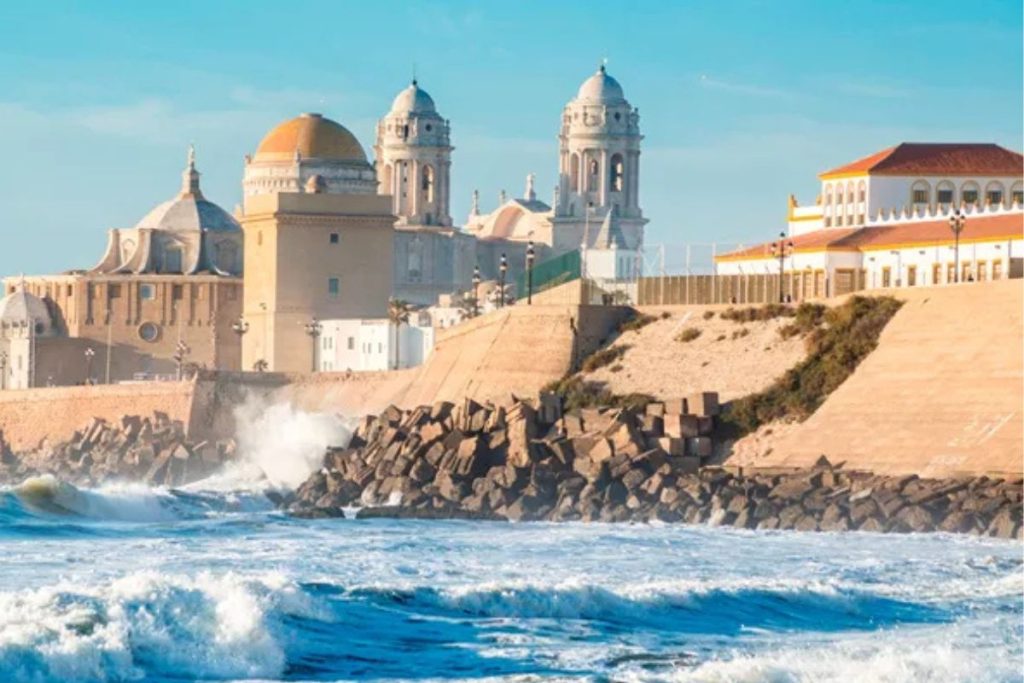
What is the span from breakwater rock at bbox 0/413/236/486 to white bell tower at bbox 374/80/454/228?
38.8 m

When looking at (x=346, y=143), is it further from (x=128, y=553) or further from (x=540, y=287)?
(x=128, y=553)

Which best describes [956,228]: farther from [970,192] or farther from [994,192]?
[994,192]

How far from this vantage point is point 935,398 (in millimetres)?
50469

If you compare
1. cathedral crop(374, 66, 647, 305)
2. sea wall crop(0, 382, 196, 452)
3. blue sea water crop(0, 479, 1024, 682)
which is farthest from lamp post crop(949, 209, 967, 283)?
cathedral crop(374, 66, 647, 305)

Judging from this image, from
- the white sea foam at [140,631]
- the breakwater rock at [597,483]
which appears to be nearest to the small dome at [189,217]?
the breakwater rock at [597,483]

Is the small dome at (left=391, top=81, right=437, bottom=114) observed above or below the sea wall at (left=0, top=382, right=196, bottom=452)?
above

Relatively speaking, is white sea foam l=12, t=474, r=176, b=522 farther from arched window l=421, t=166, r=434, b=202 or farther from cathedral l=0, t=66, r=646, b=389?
arched window l=421, t=166, r=434, b=202

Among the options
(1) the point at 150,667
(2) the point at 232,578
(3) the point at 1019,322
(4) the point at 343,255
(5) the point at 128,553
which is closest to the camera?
(1) the point at 150,667

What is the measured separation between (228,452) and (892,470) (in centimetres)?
2351

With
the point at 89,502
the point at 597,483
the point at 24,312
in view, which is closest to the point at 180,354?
the point at 24,312

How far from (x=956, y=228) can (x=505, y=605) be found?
28699 mm

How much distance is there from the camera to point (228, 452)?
224ft

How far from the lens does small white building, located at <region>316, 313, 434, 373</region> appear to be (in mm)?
78938

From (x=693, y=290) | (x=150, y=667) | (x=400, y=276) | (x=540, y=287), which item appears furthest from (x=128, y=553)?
(x=400, y=276)
